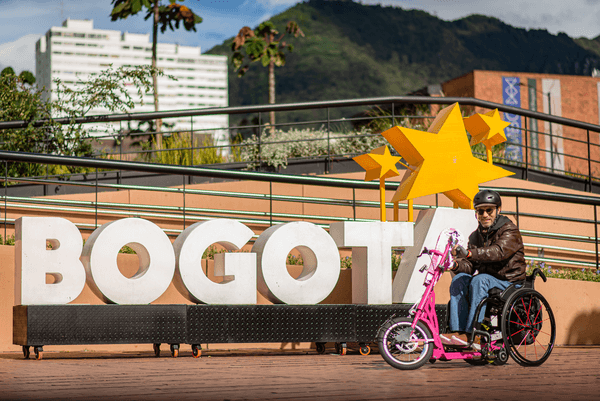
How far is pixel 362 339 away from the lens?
6.50 meters

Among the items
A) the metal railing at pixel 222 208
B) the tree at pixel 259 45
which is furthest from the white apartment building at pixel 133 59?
the metal railing at pixel 222 208

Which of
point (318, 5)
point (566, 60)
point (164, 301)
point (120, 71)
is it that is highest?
point (318, 5)

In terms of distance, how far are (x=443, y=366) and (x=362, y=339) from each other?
1099 millimetres

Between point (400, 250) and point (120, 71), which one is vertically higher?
point (120, 71)

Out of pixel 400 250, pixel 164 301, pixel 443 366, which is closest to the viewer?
pixel 443 366

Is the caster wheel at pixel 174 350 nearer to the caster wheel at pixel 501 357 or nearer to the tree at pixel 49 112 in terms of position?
the caster wheel at pixel 501 357

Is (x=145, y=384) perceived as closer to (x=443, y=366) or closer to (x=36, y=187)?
(x=443, y=366)

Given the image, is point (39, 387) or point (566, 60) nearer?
point (39, 387)

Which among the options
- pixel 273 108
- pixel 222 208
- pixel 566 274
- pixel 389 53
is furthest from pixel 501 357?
pixel 389 53

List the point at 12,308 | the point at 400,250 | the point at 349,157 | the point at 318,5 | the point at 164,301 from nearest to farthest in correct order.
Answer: the point at 12,308, the point at 164,301, the point at 400,250, the point at 349,157, the point at 318,5

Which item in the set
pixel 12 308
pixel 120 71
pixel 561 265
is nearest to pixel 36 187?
pixel 120 71

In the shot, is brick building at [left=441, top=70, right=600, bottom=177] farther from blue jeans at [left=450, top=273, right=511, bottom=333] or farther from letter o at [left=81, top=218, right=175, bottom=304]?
letter o at [left=81, top=218, right=175, bottom=304]

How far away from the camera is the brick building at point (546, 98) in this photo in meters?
24.6

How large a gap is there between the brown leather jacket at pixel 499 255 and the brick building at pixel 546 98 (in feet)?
61.9
